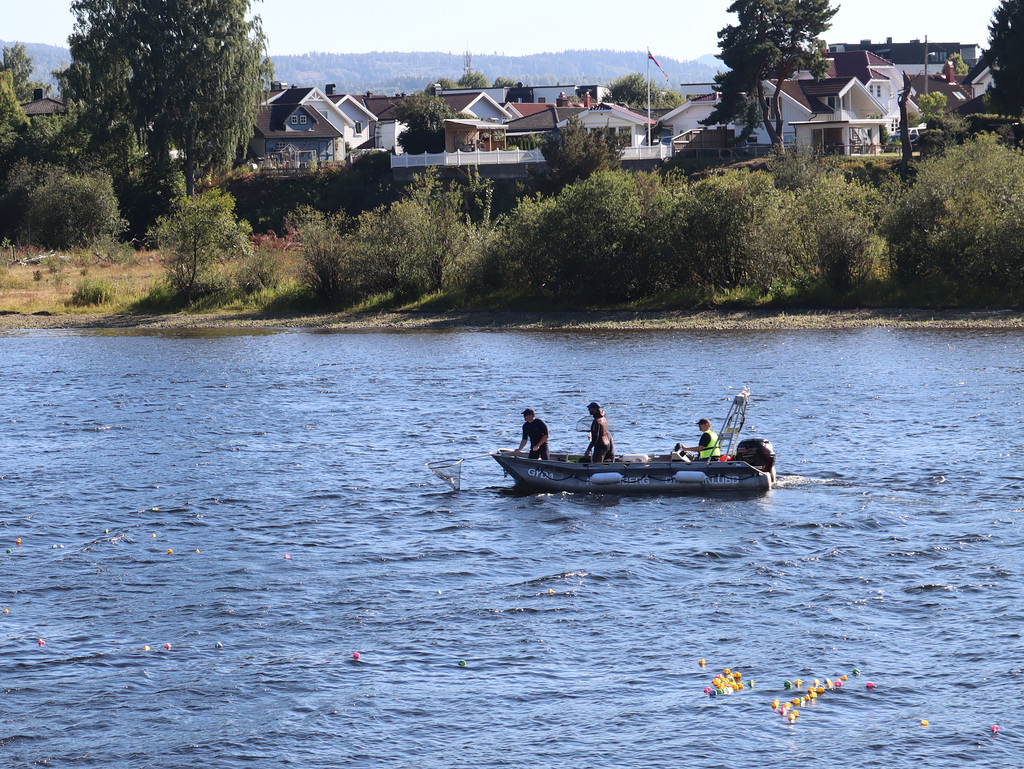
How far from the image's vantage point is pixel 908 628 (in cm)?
1781

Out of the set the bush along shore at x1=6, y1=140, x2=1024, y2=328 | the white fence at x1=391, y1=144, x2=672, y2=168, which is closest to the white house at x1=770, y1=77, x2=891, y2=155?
the white fence at x1=391, y1=144, x2=672, y2=168

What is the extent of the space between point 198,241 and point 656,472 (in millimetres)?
44550

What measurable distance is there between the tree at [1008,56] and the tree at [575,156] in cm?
2905

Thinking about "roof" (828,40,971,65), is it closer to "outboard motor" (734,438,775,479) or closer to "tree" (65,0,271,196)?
"tree" (65,0,271,196)

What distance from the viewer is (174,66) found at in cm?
8100

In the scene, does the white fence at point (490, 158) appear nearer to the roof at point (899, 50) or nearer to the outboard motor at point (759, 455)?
the outboard motor at point (759, 455)

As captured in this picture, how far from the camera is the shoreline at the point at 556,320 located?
5256 cm

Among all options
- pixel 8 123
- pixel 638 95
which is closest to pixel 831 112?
pixel 638 95

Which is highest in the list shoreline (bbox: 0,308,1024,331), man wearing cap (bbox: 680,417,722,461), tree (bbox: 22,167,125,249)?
tree (bbox: 22,167,125,249)

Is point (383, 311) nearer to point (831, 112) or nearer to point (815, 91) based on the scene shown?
point (831, 112)

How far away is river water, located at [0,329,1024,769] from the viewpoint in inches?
592

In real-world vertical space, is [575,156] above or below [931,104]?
below

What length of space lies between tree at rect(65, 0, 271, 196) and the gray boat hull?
6354 centimetres

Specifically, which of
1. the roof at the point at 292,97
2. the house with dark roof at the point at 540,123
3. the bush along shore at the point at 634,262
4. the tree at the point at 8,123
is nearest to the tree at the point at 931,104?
the house with dark roof at the point at 540,123
